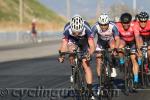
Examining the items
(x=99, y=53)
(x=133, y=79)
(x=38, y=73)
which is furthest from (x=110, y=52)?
(x=38, y=73)

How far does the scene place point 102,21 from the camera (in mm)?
12961

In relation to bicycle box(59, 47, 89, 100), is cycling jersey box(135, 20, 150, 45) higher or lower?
higher

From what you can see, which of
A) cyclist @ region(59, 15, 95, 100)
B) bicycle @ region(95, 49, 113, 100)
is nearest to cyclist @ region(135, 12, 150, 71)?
bicycle @ region(95, 49, 113, 100)

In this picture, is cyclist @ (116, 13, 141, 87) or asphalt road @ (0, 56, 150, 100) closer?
asphalt road @ (0, 56, 150, 100)

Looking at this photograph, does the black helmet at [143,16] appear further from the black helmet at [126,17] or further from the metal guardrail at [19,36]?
the metal guardrail at [19,36]

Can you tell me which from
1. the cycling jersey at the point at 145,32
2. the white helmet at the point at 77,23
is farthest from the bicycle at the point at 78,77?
the cycling jersey at the point at 145,32

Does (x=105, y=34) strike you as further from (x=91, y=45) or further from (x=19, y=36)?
(x=19, y=36)

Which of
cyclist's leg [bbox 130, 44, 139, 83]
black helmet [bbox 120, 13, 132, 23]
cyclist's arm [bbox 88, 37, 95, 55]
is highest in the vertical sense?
black helmet [bbox 120, 13, 132, 23]

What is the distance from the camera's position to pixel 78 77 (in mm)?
11875

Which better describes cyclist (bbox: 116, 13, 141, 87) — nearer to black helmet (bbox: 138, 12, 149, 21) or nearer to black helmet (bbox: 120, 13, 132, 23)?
black helmet (bbox: 120, 13, 132, 23)

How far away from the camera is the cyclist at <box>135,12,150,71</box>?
48.1ft

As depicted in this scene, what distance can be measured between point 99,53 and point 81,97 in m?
1.58

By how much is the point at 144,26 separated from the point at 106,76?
2.46 m

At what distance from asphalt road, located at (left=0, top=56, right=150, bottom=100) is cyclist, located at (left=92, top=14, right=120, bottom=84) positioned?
0.93 meters
